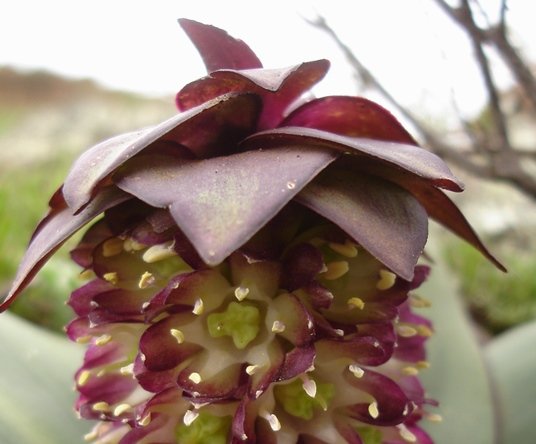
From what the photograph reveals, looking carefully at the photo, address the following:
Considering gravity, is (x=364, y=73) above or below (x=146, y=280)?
below

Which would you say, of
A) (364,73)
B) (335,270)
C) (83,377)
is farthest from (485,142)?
(83,377)

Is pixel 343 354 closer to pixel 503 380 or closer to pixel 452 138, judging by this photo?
pixel 503 380

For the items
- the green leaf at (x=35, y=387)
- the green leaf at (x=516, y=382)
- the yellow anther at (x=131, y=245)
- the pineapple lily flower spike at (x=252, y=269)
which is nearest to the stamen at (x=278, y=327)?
the pineapple lily flower spike at (x=252, y=269)

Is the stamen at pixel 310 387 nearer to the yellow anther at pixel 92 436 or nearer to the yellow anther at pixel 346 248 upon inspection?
the yellow anther at pixel 346 248

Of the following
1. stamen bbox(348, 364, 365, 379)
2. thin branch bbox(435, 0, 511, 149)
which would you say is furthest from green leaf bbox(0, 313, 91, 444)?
thin branch bbox(435, 0, 511, 149)

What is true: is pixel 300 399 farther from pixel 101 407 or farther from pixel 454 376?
pixel 454 376

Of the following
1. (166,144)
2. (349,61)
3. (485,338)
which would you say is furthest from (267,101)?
(485,338)
